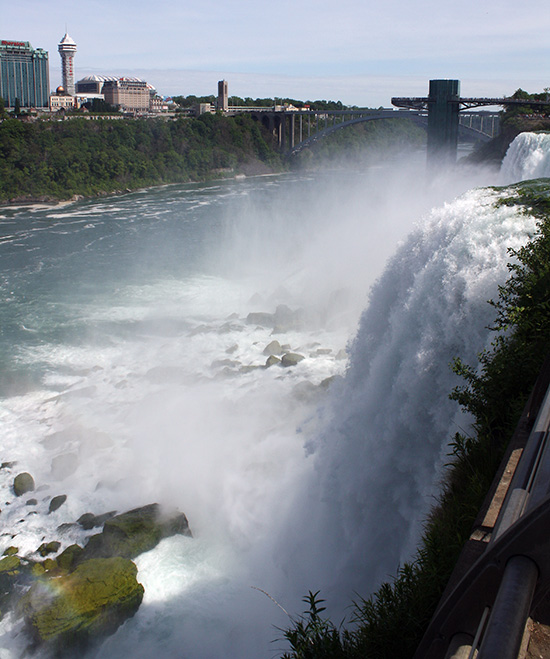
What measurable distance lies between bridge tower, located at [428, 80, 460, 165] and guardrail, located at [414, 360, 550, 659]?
64.9ft

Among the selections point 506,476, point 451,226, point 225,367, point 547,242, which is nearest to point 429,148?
point 225,367

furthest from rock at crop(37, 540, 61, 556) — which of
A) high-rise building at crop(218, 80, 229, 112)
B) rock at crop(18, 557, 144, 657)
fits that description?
high-rise building at crop(218, 80, 229, 112)

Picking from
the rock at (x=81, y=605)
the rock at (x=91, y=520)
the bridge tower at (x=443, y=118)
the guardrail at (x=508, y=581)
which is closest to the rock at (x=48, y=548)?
the rock at (x=91, y=520)

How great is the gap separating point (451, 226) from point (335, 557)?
3162 mm

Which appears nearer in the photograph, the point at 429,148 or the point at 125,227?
the point at 429,148

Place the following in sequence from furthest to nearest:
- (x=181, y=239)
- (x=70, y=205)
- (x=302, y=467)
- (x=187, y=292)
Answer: (x=70, y=205), (x=181, y=239), (x=187, y=292), (x=302, y=467)

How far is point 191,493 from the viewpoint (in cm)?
676

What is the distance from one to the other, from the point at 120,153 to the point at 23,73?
66616mm

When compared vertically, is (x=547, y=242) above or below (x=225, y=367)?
above

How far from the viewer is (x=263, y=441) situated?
764 cm

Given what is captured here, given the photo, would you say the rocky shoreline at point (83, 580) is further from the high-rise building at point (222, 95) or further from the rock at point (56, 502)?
the high-rise building at point (222, 95)

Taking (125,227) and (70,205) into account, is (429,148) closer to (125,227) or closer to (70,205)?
(125,227)

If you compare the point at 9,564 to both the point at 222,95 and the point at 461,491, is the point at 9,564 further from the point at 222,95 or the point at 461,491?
the point at 222,95

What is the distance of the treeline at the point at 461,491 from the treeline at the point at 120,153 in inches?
1131
